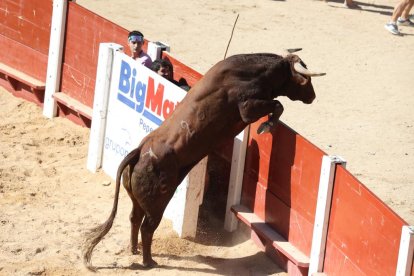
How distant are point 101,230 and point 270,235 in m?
1.41

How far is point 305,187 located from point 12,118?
4.55 m

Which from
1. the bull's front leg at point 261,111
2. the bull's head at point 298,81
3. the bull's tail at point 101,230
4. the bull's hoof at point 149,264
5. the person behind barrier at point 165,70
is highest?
the bull's head at point 298,81

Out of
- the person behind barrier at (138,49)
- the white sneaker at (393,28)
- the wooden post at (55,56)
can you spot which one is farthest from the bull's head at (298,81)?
the white sneaker at (393,28)

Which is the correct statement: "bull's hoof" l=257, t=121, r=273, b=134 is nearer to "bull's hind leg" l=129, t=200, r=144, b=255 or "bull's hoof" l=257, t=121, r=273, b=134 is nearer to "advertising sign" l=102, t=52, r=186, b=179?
"advertising sign" l=102, t=52, r=186, b=179

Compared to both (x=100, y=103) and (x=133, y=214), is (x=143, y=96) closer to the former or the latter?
(x=100, y=103)

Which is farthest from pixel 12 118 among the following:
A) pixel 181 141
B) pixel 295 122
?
Result: pixel 181 141

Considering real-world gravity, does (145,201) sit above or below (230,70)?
below

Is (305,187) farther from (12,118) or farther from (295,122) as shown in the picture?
(12,118)

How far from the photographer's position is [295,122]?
39.3 ft

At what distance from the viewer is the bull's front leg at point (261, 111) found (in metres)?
8.40

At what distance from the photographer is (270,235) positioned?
9008mm

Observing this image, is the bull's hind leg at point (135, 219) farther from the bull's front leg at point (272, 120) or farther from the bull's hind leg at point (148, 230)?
the bull's front leg at point (272, 120)

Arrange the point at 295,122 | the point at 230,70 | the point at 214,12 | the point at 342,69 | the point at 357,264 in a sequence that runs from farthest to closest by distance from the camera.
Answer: the point at 214,12, the point at 342,69, the point at 295,122, the point at 230,70, the point at 357,264

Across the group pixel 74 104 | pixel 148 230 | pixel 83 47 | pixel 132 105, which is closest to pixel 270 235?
pixel 148 230
